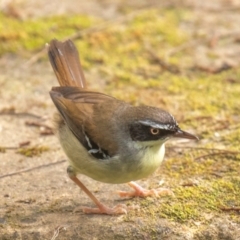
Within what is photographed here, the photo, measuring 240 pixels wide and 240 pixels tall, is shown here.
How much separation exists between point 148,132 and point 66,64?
1307 millimetres

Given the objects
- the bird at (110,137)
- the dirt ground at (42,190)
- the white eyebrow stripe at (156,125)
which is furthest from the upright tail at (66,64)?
the white eyebrow stripe at (156,125)

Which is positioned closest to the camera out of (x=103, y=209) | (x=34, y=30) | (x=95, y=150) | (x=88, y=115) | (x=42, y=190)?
(x=95, y=150)

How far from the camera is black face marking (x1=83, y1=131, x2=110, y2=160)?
4.65 metres

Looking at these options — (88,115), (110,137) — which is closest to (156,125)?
(110,137)

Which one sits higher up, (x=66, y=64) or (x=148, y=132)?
(x=66, y=64)

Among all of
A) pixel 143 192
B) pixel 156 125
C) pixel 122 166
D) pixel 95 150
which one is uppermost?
pixel 156 125

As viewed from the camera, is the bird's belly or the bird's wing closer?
the bird's belly

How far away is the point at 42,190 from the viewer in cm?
520

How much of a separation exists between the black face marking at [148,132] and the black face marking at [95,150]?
0.25 m

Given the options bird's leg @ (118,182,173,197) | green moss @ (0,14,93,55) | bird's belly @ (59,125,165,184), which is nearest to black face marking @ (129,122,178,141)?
bird's belly @ (59,125,165,184)

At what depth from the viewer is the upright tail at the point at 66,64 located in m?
5.50

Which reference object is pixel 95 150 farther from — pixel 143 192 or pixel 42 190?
pixel 42 190

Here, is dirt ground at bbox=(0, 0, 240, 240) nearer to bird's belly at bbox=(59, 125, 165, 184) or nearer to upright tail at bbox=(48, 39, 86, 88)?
bird's belly at bbox=(59, 125, 165, 184)

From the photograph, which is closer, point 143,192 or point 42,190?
point 143,192
